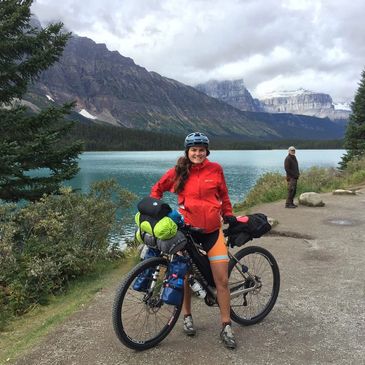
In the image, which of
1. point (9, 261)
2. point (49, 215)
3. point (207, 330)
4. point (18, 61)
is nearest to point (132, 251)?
point (49, 215)

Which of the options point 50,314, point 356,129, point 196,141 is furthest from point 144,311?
point 356,129

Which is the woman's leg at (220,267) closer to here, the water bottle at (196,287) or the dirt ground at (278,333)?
the water bottle at (196,287)

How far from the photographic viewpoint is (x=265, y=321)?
5.48 m

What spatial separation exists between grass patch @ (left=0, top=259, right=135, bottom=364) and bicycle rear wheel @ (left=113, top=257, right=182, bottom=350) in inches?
49.0

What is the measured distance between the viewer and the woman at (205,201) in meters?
4.64

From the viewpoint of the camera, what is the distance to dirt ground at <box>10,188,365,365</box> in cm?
443

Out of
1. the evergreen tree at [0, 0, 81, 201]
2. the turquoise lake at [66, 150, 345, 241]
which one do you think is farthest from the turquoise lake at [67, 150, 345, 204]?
the evergreen tree at [0, 0, 81, 201]

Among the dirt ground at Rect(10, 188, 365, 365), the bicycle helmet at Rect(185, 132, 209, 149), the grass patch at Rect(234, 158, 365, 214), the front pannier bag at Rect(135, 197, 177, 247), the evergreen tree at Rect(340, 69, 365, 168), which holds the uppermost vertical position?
the evergreen tree at Rect(340, 69, 365, 168)

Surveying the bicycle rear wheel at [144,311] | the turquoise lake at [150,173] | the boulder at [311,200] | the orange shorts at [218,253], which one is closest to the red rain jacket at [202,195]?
the orange shorts at [218,253]

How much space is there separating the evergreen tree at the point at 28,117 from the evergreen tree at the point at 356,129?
28.3m

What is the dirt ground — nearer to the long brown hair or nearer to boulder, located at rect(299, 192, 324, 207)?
the long brown hair

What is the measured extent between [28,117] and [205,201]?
947cm

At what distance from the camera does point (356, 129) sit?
3547 centimetres

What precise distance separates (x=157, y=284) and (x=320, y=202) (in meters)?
12.3
